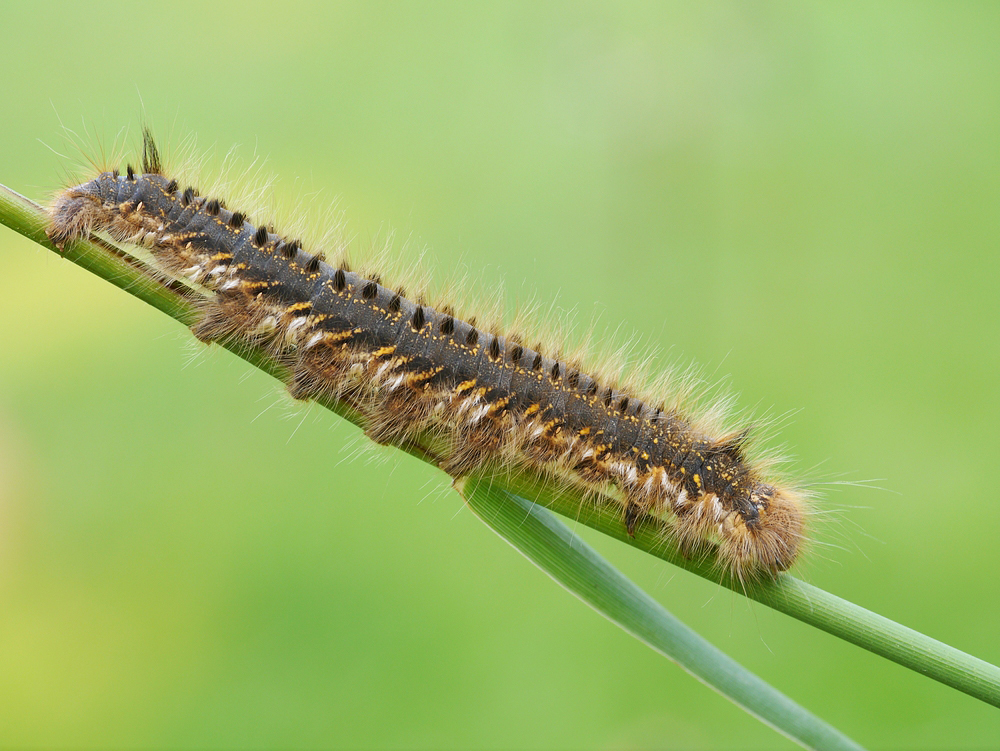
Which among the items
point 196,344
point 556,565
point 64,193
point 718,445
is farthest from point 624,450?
point 64,193

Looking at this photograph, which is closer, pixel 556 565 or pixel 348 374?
pixel 556 565

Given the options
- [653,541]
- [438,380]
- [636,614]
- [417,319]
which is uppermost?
[417,319]

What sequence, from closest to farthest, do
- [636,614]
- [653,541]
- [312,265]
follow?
[636,614] < [653,541] < [312,265]

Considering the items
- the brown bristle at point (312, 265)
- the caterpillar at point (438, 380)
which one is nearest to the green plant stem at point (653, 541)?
the caterpillar at point (438, 380)

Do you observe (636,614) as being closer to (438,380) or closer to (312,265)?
(438,380)

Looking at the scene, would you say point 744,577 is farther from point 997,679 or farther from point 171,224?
point 171,224

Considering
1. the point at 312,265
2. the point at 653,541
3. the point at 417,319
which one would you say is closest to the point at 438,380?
the point at 417,319

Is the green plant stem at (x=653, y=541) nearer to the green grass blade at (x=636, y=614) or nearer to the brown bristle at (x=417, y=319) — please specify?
the green grass blade at (x=636, y=614)
